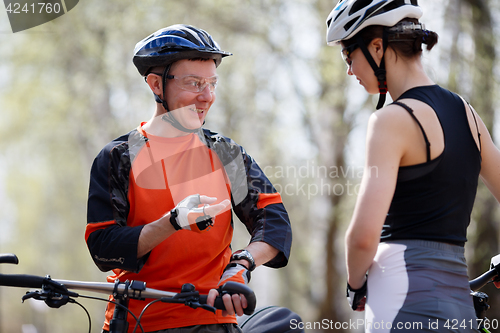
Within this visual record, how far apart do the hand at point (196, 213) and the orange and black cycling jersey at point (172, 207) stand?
0.34m

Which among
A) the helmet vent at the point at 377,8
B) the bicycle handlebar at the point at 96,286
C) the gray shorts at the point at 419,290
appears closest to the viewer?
the gray shorts at the point at 419,290

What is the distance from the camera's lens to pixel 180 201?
2.78 metres

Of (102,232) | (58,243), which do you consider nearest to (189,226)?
(102,232)

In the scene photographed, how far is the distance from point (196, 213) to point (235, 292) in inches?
16.7

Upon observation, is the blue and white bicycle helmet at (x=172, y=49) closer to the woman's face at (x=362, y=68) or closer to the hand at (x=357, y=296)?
the woman's face at (x=362, y=68)

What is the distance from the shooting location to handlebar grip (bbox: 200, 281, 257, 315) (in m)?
2.31

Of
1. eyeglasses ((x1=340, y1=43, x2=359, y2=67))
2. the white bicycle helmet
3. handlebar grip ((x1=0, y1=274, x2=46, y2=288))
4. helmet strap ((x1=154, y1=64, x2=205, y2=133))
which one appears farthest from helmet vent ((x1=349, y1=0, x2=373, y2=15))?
handlebar grip ((x1=0, y1=274, x2=46, y2=288))

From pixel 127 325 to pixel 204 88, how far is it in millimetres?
1525

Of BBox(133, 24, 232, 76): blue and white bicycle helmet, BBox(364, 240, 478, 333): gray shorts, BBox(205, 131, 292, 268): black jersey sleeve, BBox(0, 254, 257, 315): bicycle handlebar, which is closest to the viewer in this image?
BBox(364, 240, 478, 333): gray shorts

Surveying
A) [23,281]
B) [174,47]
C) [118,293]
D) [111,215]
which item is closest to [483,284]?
[118,293]

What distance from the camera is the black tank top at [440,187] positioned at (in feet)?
7.29

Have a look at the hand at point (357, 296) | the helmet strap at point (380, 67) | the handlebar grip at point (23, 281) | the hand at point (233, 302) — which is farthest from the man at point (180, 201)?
the helmet strap at point (380, 67)

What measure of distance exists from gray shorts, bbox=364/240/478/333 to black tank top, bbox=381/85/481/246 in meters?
0.06

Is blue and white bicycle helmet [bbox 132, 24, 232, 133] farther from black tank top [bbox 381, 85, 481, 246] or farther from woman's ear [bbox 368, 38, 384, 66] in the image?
black tank top [bbox 381, 85, 481, 246]
